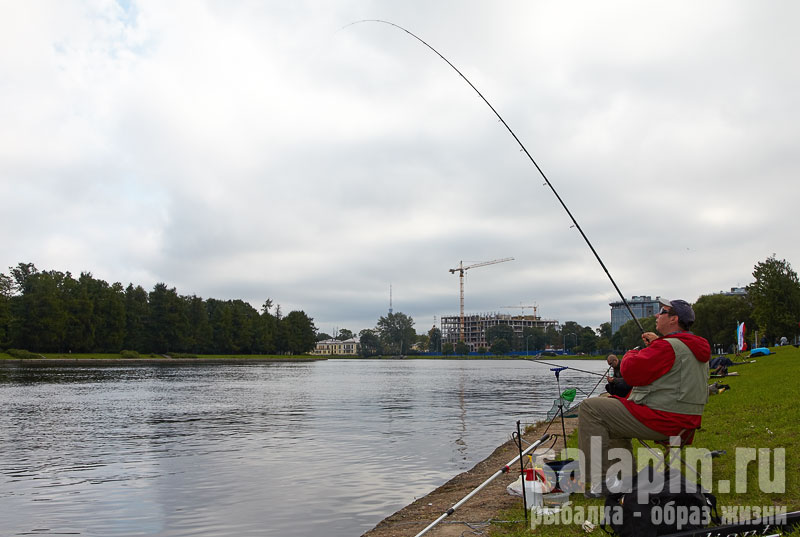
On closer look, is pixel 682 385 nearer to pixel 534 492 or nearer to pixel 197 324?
pixel 534 492

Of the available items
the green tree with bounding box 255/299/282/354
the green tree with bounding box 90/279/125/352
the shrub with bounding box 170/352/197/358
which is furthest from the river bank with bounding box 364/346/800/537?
the green tree with bounding box 255/299/282/354

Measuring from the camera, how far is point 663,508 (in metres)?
5.14

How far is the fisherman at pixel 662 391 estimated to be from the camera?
5.63m

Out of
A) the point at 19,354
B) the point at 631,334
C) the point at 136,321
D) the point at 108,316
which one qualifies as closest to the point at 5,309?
the point at 19,354

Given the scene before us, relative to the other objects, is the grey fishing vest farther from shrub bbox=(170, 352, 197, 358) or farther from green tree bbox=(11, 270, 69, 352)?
shrub bbox=(170, 352, 197, 358)

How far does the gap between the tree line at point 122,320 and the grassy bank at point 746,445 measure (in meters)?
97.7

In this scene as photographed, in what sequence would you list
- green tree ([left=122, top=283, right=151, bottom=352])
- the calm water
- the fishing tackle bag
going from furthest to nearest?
green tree ([left=122, top=283, right=151, bottom=352]) → the calm water → the fishing tackle bag

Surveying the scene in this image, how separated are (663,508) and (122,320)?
124080 millimetres

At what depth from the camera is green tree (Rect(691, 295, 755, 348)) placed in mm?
83875

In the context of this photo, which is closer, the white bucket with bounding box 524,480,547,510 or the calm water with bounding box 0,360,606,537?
the white bucket with bounding box 524,480,547,510

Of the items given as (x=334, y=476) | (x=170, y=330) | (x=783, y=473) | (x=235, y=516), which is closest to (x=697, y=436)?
(x=783, y=473)

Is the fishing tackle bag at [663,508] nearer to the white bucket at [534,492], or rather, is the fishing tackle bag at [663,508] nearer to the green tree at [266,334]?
the white bucket at [534,492]

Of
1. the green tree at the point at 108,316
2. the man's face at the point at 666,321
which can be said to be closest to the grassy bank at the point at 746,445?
the man's face at the point at 666,321

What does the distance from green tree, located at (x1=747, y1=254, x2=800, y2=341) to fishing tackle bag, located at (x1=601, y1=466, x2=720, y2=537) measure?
210ft
